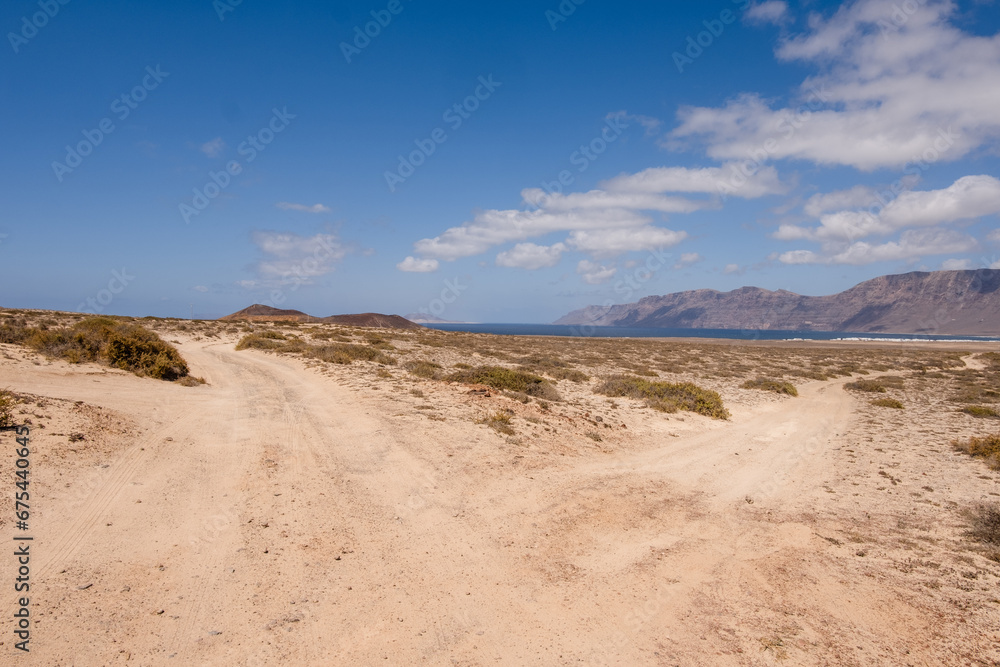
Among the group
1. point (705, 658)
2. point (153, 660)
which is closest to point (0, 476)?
point (153, 660)

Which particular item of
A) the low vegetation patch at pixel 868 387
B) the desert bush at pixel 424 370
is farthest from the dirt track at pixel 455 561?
the low vegetation patch at pixel 868 387

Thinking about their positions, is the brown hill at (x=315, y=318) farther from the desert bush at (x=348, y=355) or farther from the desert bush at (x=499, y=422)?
the desert bush at (x=499, y=422)

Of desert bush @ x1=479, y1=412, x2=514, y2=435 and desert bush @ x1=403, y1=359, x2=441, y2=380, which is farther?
desert bush @ x1=403, y1=359, x2=441, y2=380

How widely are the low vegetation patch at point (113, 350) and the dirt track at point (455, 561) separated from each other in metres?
6.86

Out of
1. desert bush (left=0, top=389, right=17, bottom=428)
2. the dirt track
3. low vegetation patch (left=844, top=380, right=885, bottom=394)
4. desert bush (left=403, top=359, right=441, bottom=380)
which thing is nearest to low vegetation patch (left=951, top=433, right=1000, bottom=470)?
the dirt track

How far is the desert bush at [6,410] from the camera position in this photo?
28.7 feet

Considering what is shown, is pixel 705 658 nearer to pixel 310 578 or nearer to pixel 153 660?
pixel 310 578

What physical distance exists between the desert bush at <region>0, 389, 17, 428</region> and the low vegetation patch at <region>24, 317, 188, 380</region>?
808 cm

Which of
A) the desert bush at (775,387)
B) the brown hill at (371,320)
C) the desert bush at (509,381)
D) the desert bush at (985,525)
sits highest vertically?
the brown hill at (371,320)

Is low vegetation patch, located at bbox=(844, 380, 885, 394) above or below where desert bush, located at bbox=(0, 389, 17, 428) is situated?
below

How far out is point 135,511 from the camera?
7172 mm

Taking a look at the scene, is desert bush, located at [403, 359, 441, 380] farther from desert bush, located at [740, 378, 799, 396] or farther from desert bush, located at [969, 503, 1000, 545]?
desert bush, located at [740, 378, 799, 396]

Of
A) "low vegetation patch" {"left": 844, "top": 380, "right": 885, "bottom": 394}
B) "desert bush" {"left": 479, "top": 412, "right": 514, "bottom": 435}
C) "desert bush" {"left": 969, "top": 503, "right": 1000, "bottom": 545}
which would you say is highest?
"desert bush" {"left": 479, "top": 412, "right": 514, "bottom": 435}

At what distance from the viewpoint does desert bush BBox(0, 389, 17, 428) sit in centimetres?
876
